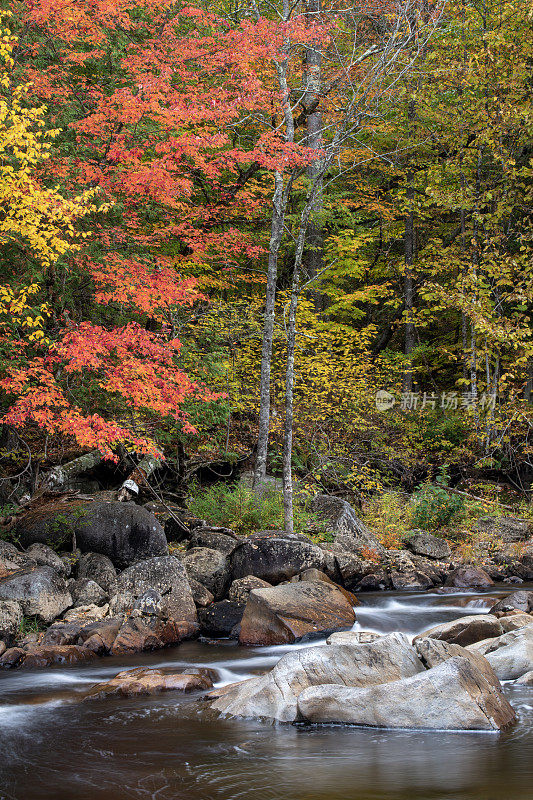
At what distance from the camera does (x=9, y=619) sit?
8.59 meters

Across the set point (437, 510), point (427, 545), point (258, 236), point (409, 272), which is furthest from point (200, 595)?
point (409, 272)

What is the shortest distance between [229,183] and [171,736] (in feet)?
47.6

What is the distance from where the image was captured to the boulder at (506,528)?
47.0 feet

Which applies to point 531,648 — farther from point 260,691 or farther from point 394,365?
point 394,365

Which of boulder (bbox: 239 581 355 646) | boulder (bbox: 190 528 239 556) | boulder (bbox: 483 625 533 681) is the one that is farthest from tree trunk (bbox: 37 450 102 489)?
boulder (bbox: 483 625 533 681)

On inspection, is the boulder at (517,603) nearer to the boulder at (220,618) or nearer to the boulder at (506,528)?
the boulder at (220,618)

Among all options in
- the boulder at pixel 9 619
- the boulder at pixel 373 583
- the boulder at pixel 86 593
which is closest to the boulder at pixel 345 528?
the boulder at pixel 373 583

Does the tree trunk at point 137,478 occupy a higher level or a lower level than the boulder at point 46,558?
higher

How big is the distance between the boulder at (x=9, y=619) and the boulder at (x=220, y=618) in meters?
2.44

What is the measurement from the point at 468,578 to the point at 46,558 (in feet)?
23.6

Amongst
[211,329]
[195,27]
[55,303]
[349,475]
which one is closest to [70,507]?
[55,303]

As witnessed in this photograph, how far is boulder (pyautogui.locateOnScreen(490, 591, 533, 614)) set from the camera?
9.55 m

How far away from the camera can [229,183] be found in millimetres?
17562

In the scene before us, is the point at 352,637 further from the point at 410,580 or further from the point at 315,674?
the point at 410,580
